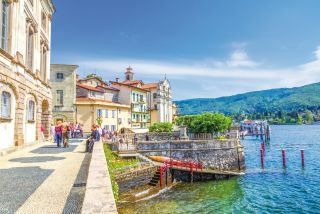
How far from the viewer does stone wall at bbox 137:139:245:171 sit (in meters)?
32.4

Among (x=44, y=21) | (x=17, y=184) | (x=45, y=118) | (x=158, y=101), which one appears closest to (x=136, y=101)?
(x=158, y=101)

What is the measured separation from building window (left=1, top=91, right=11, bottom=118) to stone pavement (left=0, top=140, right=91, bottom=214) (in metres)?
4.29

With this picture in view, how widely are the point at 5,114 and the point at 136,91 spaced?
151 ft

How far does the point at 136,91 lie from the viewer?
60812 mm

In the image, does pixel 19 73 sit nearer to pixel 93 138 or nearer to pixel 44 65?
pixel 93 138

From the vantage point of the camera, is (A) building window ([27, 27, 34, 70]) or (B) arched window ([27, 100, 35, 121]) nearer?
(B) arched window ([27, 100, 35, 121])

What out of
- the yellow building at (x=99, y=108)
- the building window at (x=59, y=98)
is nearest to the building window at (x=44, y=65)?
the building window at (x=59, y=98)

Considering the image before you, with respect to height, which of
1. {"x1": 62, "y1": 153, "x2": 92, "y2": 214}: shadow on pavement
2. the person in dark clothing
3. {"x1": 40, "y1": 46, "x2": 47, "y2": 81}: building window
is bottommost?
{"x1": 62, "y1": 153, "x2": 92, "y2": 214}: shadow on pavement

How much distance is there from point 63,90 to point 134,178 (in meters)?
27.3

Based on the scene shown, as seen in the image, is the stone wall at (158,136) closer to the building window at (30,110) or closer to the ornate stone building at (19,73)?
the ornate stone building at (19,73)

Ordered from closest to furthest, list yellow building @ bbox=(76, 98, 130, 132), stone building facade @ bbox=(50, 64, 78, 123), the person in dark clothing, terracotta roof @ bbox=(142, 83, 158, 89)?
1. the person in dark clothing
2. stone building facade @ bbox=(50, 64, 78, 123)
3. yellow building @ bbox=(76, 98, 130, 132)
4. terracotta roof @ bbox=(142, 83, 158, 89)

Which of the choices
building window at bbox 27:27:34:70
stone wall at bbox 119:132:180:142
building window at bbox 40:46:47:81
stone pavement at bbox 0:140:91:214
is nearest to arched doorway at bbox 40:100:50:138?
building window at bbox 40:46:47:81

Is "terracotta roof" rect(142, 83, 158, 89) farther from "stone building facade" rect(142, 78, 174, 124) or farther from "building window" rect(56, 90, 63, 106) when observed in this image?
"building window" rect(56, 90, 63, 106)

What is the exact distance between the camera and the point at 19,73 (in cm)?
1675
